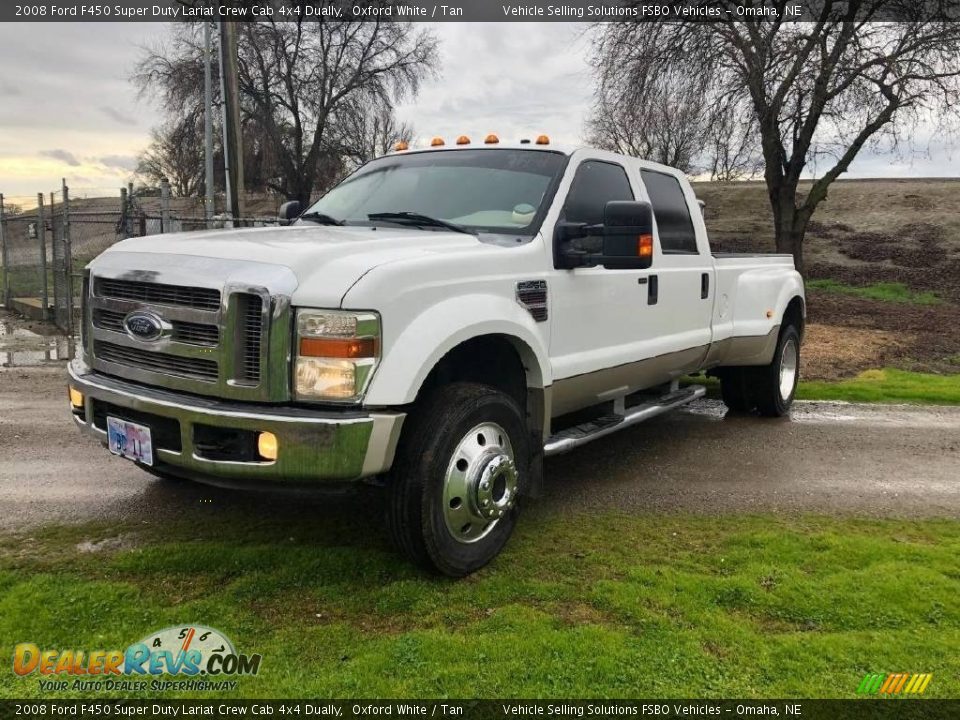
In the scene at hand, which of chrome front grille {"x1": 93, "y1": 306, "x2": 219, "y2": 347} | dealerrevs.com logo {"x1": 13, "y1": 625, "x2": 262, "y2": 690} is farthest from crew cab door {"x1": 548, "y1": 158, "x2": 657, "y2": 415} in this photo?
dealerrevs.com logo {"x1": 13, "y1": 625, "x2": 262, "y2": 690}

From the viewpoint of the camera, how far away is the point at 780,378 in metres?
7.39

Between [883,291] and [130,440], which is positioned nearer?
[130,440]

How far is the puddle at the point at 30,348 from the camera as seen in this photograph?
9.86 metres

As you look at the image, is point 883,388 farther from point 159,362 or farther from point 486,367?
point 159,362

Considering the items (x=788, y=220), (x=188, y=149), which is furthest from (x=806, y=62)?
(x=188, y=149)

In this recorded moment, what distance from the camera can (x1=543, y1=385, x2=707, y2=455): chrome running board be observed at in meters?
4.55

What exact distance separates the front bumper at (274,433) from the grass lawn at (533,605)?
1.94 ft

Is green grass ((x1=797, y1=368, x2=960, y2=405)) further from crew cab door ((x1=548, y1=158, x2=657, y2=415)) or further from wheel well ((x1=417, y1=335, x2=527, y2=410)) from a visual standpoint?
wheel well ((x1=417, y1=335, x2=527, y2=410))

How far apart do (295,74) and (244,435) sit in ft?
92.2

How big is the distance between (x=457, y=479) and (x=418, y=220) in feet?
5.06

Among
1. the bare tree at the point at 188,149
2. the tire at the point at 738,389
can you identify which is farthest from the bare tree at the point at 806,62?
the bare tree at the point at 188,149

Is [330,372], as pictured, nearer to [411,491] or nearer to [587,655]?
[411,491]

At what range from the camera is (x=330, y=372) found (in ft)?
10.7

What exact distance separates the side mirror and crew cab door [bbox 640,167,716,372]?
1.04m
